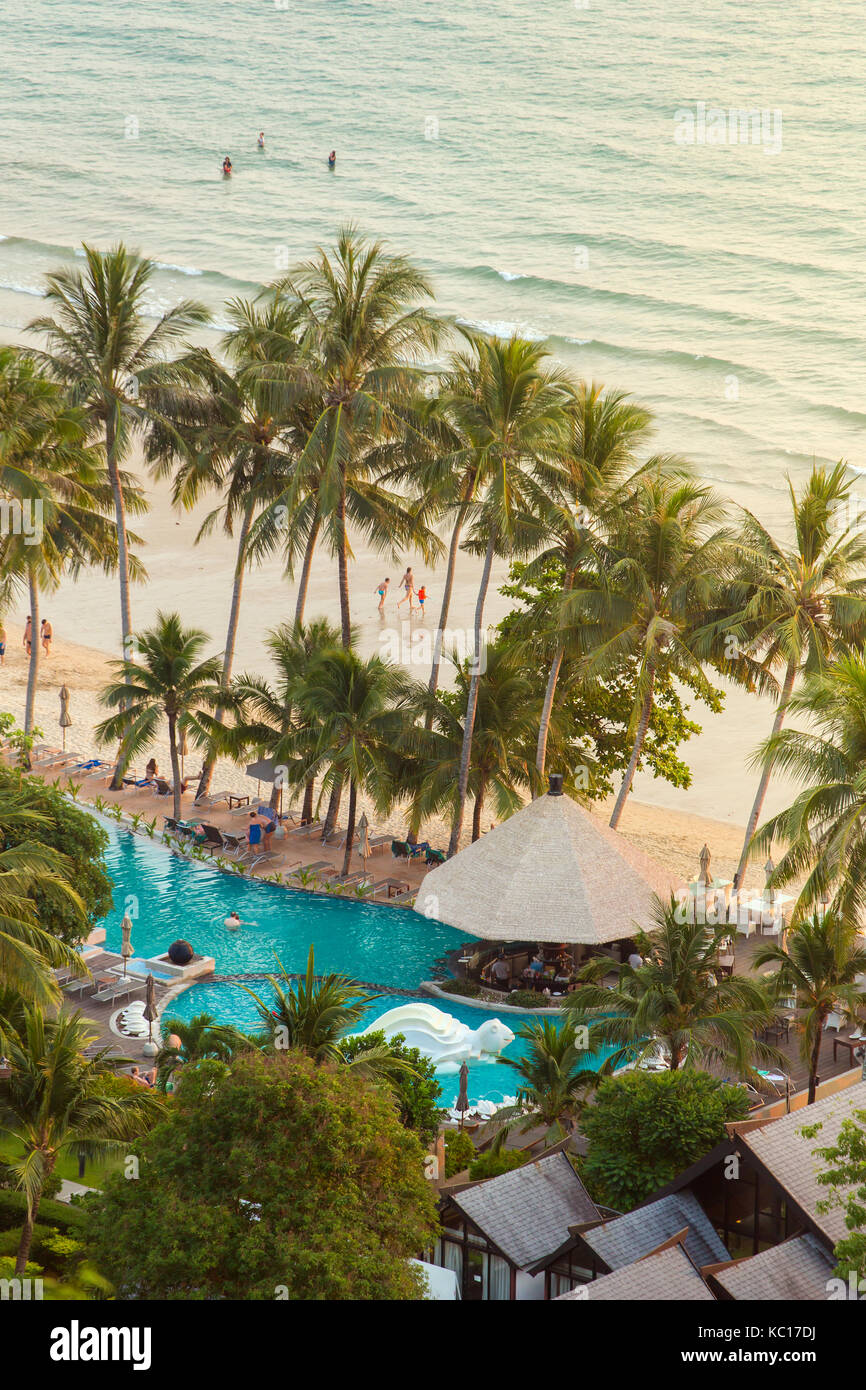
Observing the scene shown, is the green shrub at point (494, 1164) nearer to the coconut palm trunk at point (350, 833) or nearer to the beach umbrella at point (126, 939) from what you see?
the beach umbrella at point (126, 939)

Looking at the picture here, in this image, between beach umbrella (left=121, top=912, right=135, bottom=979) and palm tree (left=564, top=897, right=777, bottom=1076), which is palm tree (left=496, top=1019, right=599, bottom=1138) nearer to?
palm tree (left=564, top=897, right=777, bottom=1076)

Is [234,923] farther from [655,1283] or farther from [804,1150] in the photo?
[655,1283]

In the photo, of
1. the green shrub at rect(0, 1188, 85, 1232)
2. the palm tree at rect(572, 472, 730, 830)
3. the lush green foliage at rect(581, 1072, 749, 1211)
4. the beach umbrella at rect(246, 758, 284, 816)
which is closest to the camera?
the lush green foliage at rect(581, 1072, 749, 1211)

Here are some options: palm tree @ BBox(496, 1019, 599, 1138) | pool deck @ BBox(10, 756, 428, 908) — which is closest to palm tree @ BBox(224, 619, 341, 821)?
pool deck @ BBox(10, 756, 428, 908)

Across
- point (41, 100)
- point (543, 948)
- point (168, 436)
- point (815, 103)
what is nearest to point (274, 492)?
point (168, 436)

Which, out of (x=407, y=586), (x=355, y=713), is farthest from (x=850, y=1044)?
(x=407, y=586)

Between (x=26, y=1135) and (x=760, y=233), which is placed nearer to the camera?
(x=26, y=1135)

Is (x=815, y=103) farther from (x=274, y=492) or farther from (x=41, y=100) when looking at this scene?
(x=274, y=492)
